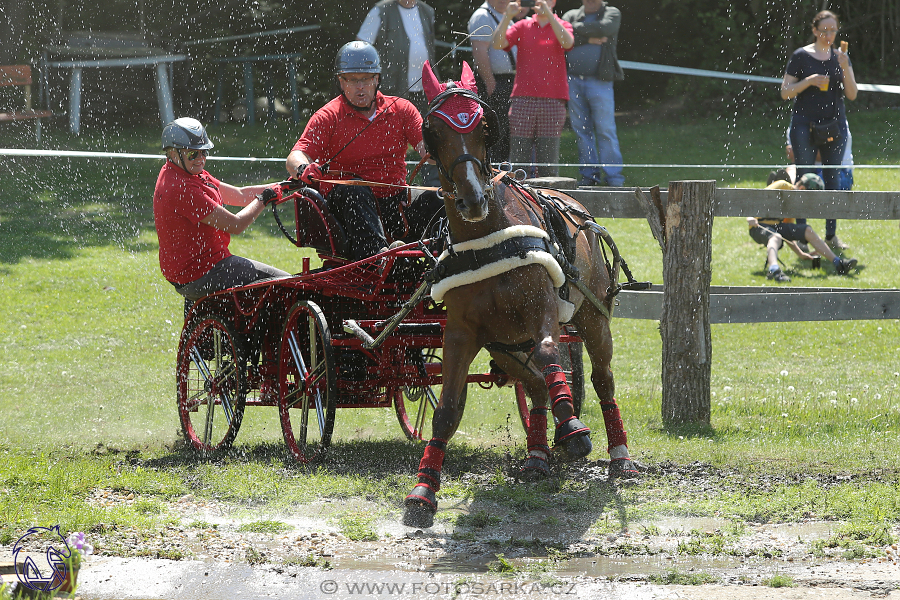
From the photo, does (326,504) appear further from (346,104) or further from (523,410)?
(346,104)

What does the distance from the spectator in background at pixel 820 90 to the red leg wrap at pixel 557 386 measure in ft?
23.2

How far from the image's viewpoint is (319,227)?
657cm

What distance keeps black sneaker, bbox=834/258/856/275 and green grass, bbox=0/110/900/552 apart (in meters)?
0.18

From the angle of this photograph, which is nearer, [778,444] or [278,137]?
[778,444]

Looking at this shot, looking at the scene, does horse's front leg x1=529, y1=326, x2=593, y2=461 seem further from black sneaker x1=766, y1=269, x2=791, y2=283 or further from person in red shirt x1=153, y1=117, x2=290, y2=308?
black sneaker x1=766, y1=269, x2=791, y2=283

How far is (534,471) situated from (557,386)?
101 centimetres

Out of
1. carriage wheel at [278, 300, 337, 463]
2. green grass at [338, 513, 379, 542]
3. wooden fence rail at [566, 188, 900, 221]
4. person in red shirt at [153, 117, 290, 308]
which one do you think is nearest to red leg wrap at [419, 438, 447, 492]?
green grass at [338, 513, 379, 542]

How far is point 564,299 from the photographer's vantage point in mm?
5562

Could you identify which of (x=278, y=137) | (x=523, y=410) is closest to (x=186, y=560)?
(x=523, y=410)

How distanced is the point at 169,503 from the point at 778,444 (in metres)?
3.59

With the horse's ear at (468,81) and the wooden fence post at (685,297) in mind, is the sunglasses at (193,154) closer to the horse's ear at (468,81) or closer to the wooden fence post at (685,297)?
the horse's ear at (468,81)

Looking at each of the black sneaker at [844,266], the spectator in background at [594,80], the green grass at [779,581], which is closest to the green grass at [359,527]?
the green grass at [779,581]

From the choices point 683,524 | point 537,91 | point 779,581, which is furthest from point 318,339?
point 537,91

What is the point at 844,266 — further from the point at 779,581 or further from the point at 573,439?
the point at 779,581
